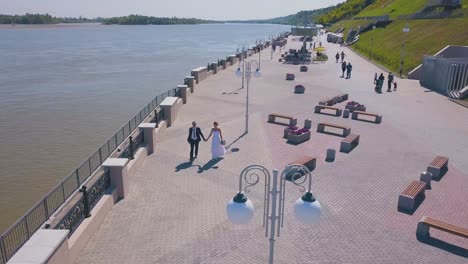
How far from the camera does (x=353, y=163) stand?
1271cm

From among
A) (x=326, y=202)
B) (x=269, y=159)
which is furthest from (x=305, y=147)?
(x=326, y=202)

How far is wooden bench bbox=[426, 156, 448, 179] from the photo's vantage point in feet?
38.0

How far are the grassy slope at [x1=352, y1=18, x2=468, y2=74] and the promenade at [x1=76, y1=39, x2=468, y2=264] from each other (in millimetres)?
15962

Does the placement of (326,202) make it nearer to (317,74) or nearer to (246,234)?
(246,234)

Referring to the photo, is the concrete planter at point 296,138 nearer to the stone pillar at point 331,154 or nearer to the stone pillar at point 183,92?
the stone pillar at point 331,154

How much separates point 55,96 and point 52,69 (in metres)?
17.8

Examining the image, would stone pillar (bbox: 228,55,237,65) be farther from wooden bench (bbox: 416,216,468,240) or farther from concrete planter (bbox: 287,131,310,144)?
wooden bench (bbox: 416,216,468,240)

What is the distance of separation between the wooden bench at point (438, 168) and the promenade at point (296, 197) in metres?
0.20

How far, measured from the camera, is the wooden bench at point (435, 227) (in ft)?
26.5

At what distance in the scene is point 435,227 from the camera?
833 cm

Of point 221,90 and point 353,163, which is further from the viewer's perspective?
point 221,90

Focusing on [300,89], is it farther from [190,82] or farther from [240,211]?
[240,211]

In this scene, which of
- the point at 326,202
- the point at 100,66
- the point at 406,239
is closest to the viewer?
the point at 406,239

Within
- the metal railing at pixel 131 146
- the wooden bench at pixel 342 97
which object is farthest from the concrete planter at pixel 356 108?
the metal railing at pixel 131 146
